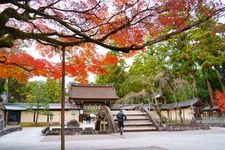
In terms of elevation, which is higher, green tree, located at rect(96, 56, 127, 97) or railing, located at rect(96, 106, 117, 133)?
green tree, located at rect(96, 56, 127, 97)

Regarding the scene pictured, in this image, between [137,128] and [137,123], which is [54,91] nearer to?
[137,123]

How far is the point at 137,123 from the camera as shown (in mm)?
20797

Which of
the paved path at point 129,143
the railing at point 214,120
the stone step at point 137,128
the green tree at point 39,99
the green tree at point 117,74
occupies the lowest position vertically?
the paved path at point 129,143

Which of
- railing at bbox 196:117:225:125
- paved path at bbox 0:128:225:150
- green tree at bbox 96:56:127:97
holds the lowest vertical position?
paved path at bbox 0:128:225:150

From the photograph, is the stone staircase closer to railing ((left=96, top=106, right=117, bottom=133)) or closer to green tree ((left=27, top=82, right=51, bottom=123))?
railing ((left=96, top=106, right=117, bottom=133))

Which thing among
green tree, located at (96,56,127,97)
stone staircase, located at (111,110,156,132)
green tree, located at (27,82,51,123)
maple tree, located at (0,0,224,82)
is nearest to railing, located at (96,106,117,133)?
stone staircase, located at (111,110,156,132)

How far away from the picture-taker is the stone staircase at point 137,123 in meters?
20.1

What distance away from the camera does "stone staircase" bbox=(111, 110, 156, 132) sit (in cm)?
2008

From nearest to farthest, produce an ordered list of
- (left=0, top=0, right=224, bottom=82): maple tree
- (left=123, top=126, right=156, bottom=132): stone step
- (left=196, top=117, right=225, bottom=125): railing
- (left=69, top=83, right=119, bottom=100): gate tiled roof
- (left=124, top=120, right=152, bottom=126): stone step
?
(left=0, top=0, right=224, bottom=82): maple tree
(left=123, top=126, right=156, bottom=132): stone step
(left=124, top=120, right=152, bottom=126): stone step
(left=196, top=117, right=225, bottom=125): railing
(left=69, top=83, right=119, bottom=100): gate tiled roof

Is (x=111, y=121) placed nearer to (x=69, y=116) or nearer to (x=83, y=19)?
(x=83, y=19)

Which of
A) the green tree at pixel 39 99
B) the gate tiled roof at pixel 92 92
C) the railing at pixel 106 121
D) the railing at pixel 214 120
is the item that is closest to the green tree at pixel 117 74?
the gate tiled roof at pixel 92 92

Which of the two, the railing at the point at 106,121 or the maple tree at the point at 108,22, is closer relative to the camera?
the maple tree at the point at 108,22

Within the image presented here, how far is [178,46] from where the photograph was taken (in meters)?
33.5

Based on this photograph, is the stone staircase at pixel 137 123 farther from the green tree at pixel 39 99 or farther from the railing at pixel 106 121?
the green tree at pixel 39 99
